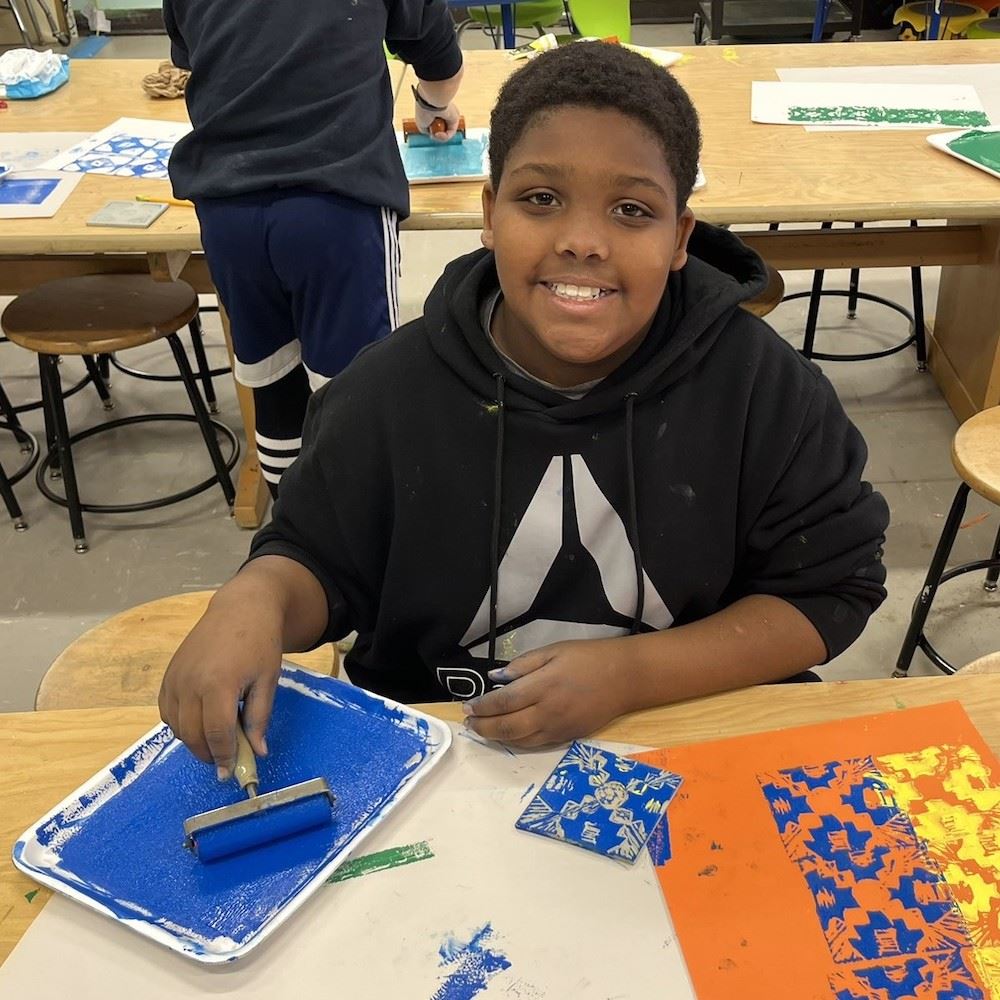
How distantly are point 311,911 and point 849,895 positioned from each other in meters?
0.40

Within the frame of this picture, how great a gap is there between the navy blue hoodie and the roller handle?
1.21 meters

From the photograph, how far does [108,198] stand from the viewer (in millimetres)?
2129

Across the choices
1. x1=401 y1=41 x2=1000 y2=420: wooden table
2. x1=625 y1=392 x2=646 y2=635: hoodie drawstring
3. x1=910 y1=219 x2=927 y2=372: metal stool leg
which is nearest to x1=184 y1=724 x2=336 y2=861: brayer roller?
x1=625 y1=392 x2=646 y2=635: hoodie drawstring

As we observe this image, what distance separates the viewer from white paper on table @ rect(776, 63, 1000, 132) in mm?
2512

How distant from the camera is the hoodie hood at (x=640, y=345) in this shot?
98 centimetres

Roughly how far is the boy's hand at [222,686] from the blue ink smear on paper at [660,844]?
32cm

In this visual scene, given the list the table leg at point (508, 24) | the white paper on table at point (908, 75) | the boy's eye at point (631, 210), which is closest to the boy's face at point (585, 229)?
the boy's eye at point (631, 210)

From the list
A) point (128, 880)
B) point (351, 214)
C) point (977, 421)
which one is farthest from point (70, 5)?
point (128, 880)

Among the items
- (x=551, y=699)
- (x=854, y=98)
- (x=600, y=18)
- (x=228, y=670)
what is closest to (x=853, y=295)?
(x=854, y=98)

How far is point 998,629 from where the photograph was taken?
215cm

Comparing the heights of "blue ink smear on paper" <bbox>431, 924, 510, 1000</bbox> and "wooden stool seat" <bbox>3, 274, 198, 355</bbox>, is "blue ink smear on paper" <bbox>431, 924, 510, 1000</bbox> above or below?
above

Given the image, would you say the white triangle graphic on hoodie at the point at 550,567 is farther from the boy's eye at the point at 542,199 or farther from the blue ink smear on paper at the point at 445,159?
the blue ink smear on paper at the point at 445,159

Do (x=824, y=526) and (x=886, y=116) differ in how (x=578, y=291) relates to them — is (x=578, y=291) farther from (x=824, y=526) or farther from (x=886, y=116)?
(x=886, y=116)

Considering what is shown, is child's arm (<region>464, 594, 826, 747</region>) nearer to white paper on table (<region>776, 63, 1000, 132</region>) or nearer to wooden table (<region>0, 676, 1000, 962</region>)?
wooden table (<region>0, 676, 1000, 962</region>)
